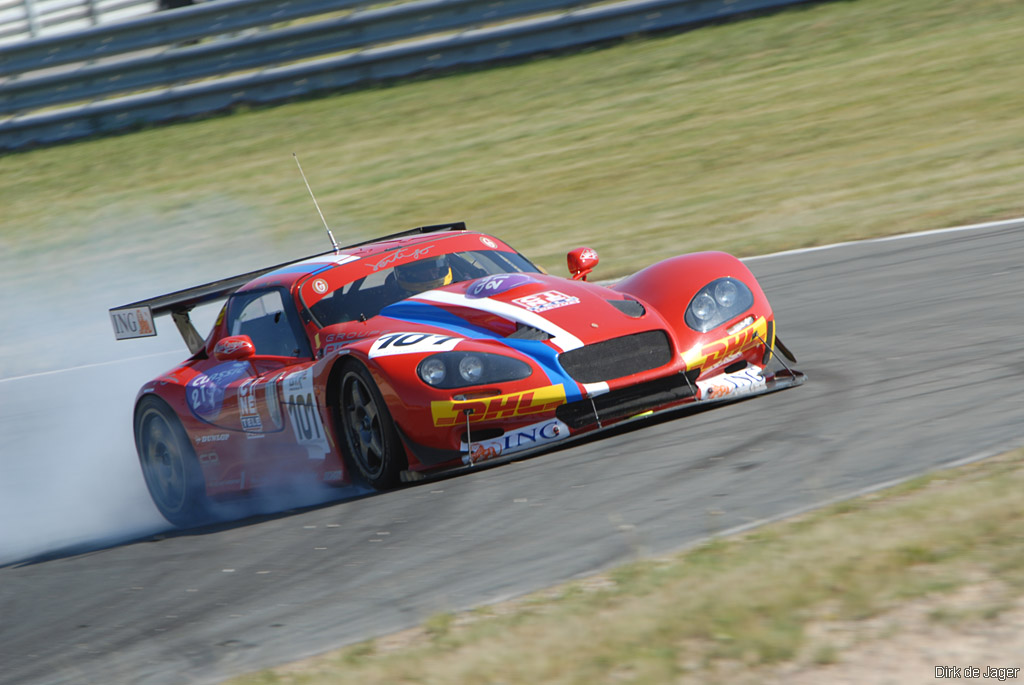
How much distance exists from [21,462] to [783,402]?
220 inches

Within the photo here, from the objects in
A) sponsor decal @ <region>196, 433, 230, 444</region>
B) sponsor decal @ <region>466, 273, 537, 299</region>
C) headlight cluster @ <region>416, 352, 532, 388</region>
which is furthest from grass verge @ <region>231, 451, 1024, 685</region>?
sponsor decal @ <region>196, 433, 230, 444</region>

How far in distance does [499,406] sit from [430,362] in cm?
37

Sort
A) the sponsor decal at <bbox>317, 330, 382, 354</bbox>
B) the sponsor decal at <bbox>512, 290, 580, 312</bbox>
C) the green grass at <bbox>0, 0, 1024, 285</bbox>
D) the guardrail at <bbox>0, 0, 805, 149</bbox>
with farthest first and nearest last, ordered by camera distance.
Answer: the guardrail at <bbox>0, 0, 805, 149</bbox> → the green grass at <bbox>0, 0, 1024, 285</bbox> → the sponsor decal at <bbox>317, 330, 382, 354</bbox> → the sponsor decal at <bbox>512, 290, 580, 312</bbox>

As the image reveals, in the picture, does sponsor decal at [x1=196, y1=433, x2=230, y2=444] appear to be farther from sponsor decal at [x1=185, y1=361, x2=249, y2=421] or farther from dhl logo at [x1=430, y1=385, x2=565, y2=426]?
dhl logo at [x1=430, y1=385, x2=565, y2=426]

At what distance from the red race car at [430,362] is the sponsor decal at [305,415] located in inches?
0.4

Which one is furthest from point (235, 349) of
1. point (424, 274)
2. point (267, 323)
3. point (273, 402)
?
point (424, 274)

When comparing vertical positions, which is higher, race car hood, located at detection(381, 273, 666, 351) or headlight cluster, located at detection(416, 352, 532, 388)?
race car hood, located at detection(381, 273, 666, 351)

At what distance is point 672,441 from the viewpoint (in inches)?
225

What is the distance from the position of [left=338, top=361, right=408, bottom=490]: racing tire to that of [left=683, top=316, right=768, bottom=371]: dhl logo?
4.58 ft

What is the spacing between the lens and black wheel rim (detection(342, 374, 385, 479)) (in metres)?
6.03

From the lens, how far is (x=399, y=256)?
7.05 meters

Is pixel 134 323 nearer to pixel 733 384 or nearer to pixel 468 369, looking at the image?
pixel 468 369

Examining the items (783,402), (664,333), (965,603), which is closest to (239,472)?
(664,333)

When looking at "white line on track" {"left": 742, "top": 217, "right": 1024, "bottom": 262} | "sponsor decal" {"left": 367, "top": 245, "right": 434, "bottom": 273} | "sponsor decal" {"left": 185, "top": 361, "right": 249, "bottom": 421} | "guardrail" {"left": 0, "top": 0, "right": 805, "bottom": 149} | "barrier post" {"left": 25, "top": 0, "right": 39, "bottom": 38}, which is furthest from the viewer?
"barrier post" {"left": 25, "top": 0, "right": 39, "bottom": 38}
